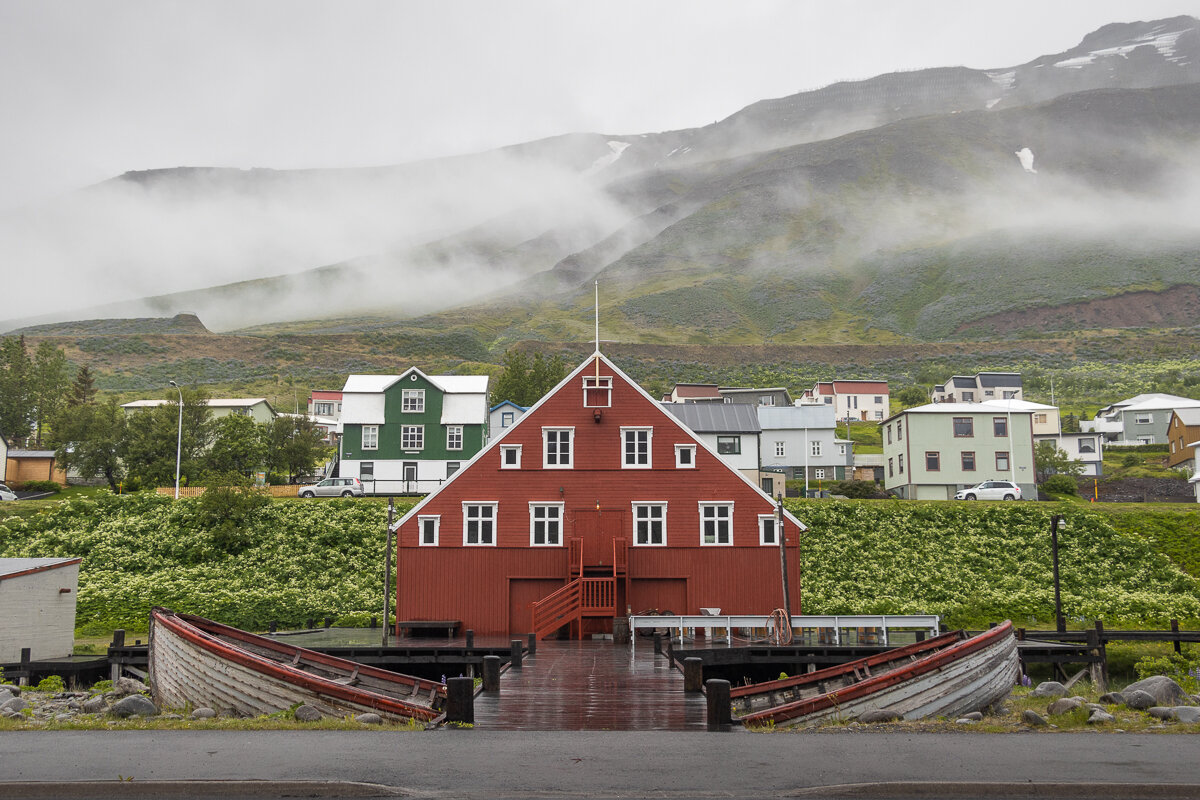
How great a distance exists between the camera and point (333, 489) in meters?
60.6

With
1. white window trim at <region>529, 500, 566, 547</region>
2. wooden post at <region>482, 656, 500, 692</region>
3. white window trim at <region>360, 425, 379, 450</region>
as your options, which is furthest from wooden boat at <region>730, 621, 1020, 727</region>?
white window trim at <region>360, 425, 379, 450</region>

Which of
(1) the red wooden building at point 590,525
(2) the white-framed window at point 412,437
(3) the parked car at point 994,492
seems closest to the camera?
(1) the red wooden building at point 590,525

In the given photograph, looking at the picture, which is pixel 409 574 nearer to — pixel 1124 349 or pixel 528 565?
pixel 528 565

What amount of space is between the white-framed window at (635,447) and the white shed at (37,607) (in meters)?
19.7

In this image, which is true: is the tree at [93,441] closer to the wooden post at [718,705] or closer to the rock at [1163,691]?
the wooden post at [718,705]

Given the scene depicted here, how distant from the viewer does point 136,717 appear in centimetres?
1852

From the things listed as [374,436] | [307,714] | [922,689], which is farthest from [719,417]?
[307,714]

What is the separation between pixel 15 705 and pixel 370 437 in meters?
44.9

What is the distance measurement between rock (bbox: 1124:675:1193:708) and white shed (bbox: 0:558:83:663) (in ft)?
101

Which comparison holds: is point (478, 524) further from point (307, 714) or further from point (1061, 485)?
point (1061, 485)

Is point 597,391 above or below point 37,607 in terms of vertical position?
above

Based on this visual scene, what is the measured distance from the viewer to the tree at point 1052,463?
7425 cm

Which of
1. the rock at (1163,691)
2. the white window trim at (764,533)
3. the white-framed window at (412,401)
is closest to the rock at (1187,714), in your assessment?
the rock at (1163,691)

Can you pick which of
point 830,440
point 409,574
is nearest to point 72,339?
point 830,440
